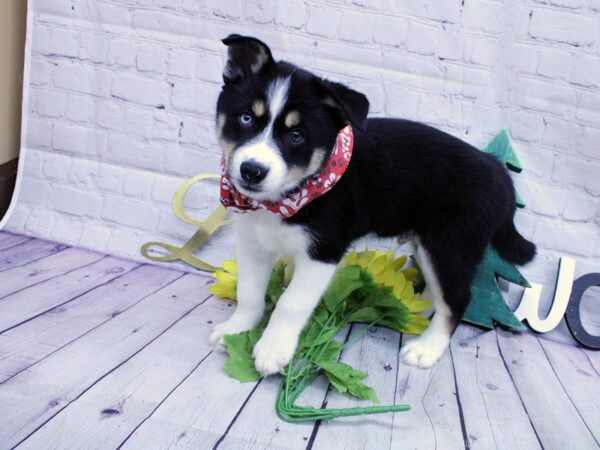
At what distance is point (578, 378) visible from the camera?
2.21 metres

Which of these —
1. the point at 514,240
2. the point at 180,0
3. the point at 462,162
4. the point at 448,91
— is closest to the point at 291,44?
the point at 180,0

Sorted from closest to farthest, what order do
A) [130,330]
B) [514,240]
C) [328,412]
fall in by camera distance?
[328,412] < [130,330] < [514,240]

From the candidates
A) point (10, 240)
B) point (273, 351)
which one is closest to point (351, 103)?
point (273, 351)

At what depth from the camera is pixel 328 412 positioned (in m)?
1.60

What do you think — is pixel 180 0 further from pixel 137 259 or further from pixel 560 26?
pixel 560 26

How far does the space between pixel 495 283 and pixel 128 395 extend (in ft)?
5.56

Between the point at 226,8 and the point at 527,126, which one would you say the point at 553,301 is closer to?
the point at 527,126

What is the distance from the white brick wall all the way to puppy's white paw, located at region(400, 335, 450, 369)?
77cm

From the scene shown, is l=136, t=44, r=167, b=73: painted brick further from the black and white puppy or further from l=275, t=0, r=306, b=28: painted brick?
the black and white puppy

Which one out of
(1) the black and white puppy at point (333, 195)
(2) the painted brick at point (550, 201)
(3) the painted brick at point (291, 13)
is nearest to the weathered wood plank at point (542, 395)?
(1) the black and white puppy at point (333, 195)

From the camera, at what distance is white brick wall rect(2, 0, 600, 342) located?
249cm

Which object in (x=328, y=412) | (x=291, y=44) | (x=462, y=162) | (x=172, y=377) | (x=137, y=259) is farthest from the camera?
(x=137, y=259)

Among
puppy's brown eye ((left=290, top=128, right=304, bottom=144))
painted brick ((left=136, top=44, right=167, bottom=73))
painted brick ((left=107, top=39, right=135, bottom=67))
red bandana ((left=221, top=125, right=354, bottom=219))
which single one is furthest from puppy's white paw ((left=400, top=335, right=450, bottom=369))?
painted brick ((left=107, top=39, right=135, bottom=67))

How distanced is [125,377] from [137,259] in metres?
1.18
